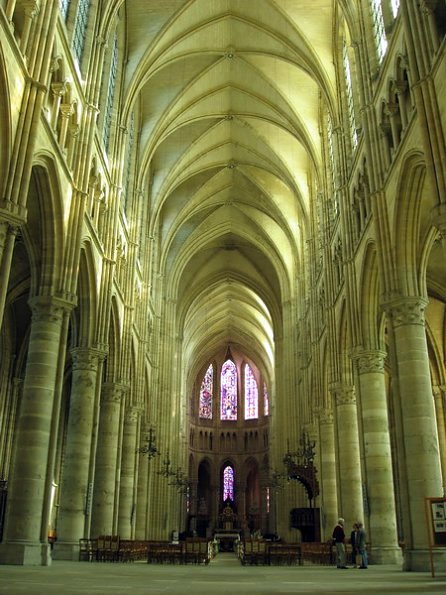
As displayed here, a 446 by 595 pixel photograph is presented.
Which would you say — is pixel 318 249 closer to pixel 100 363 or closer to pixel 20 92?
pixel 100 363

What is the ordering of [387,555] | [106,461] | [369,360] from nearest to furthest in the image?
[387,555] < [369,360] < [106,461]

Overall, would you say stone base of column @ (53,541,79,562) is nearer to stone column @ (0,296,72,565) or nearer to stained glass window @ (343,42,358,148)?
stone column @ (0,296,72,565)

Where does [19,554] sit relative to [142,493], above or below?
below

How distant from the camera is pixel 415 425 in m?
15.5

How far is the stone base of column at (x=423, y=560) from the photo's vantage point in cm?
1377

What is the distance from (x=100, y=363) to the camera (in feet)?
70.7

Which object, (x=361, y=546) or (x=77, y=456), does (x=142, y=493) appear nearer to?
(x=77, y=456)

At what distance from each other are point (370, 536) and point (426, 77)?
13.1 meters

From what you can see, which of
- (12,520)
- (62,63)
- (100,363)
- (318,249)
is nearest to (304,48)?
(318,249)

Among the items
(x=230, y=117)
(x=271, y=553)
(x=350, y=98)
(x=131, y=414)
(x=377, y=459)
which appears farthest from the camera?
(x=230, y=117)

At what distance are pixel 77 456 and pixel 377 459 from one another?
9438mm

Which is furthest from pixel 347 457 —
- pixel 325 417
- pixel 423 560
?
pixel 423 560

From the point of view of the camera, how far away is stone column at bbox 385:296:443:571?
48.3ft

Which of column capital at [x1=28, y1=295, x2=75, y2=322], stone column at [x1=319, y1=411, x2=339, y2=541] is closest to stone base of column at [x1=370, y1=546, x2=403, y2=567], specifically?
stone column at [x1=319, y1=411, x2=339, y2=541]
